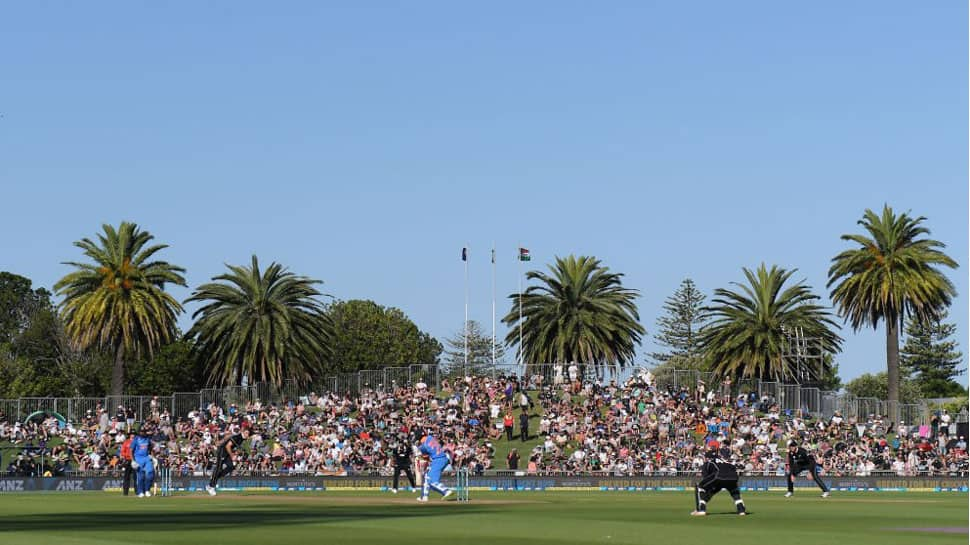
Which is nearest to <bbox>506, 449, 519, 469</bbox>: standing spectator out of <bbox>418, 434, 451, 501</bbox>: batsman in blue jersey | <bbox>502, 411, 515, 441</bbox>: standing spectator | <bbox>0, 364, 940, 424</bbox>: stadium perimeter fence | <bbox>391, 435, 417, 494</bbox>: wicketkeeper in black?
<bbox>502, 411, 515, 441</bbox>: standing spectator

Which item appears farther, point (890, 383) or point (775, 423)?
point (890, 383)

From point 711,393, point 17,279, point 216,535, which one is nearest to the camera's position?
point 216,535

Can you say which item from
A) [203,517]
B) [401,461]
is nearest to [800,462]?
[401,461]

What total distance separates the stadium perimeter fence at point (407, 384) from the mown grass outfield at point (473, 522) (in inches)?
1611

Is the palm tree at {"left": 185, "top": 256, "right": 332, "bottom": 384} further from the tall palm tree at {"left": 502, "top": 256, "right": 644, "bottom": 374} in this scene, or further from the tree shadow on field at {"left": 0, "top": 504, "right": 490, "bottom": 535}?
the tree shadow on field at {"left": 0, "top": 504, "right": 490, "bottom": 535}

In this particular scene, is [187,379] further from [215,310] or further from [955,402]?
[955,402]

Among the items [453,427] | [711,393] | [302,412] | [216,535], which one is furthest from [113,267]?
[216,535]

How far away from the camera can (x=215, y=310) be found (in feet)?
321

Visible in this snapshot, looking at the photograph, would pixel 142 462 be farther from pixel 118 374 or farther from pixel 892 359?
pixel 892 359

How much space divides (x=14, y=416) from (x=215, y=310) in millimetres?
16232

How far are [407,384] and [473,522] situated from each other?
56789mm

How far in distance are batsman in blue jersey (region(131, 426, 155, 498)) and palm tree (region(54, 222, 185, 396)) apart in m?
42.1

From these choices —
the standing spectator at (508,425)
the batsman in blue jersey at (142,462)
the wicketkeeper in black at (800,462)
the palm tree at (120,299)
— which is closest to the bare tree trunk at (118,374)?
the palm tree at (120,299)

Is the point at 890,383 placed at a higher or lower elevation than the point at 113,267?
lower
